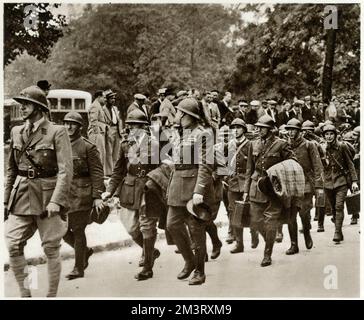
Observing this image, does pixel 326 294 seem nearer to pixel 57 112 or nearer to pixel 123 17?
pixel 123 17

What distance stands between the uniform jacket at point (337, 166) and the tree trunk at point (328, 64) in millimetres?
1707

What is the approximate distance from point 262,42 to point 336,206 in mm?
4738

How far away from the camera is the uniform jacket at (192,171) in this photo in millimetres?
8344

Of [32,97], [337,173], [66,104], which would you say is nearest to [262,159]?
[337,173]

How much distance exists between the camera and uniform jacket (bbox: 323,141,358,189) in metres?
11.7

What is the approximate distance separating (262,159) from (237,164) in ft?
3.83

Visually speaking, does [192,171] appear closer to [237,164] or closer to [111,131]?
[237,164]

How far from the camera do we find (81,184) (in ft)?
29.0

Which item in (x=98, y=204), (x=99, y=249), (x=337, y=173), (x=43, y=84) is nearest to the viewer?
(x=98, y=204)

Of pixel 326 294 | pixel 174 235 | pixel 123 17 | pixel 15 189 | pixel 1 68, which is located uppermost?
pixel 123 17

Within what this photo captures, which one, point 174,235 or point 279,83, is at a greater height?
point 279,83

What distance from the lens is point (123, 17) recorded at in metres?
10.4

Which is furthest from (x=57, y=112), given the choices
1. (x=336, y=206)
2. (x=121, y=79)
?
(x=336, y=206)

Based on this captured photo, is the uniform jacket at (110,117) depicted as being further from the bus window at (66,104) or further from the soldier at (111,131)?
the bus window at (66,104)
